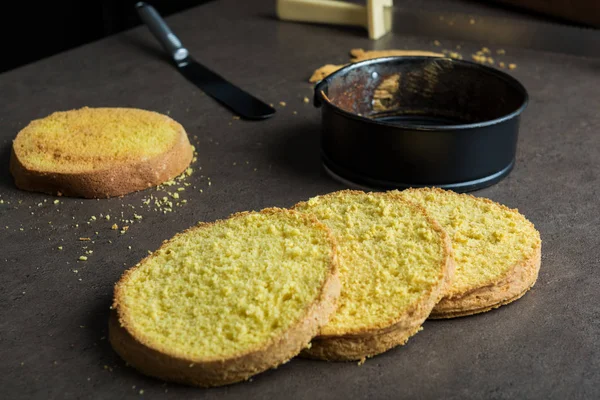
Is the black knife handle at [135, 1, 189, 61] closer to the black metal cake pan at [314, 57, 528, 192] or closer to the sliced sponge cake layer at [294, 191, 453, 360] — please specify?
the black metal cake pan at [314, 57, 528, 192]

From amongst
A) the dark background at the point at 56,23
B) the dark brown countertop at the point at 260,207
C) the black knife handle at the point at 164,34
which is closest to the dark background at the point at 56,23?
the dark background at the point at 56,23

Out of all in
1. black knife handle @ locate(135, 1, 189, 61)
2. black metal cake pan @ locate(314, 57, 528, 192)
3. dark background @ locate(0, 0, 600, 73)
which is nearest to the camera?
black metal cake pan @ locate(314, 57, 528, 192)

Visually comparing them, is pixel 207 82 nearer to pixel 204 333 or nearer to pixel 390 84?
pixel 390 84

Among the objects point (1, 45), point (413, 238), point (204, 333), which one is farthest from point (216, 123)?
point (1, 45)

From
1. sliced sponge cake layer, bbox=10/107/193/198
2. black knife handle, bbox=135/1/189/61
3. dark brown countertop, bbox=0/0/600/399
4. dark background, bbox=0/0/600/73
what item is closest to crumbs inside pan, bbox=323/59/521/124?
dark brown countertop, bbox=0/0/600/399

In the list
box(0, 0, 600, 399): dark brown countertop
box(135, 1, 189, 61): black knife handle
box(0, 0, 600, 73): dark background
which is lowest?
box(0, 0, 600, 73): dark background
